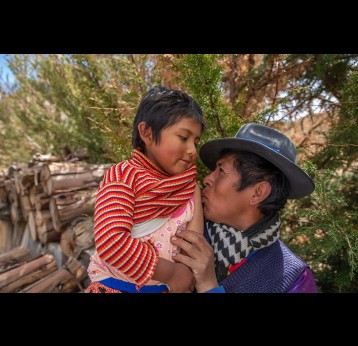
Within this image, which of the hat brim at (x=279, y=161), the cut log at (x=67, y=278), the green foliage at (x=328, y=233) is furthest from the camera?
the cut log at (x=67, y=278)

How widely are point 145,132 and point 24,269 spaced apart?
8.37 feet

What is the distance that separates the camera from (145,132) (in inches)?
64.6

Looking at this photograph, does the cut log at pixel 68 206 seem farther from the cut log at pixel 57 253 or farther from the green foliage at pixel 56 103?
the green foliage at pixel 56 103

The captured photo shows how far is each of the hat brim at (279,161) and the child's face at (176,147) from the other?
0.73 feet

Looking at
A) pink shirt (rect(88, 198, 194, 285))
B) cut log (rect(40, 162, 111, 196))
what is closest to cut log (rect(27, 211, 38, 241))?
cut log (rect(40, 162, 111, 196))

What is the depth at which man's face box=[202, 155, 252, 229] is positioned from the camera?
1734 mm

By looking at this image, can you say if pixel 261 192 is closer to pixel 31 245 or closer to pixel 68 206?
pixel 68 206

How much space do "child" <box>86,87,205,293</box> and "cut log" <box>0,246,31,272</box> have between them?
2575mm

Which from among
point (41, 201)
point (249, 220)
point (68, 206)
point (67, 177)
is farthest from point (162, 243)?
point (41, 201)

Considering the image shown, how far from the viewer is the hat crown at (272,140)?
1.67m

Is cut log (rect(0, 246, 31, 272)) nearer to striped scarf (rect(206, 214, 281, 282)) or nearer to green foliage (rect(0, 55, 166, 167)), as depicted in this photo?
green foliage (rect(0, 55, 166, 167))

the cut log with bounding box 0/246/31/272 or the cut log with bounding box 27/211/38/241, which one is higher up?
the cut log with bounding box 27/211/38/241

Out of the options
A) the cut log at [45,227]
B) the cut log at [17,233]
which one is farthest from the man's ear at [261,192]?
the cut log at [17,233]

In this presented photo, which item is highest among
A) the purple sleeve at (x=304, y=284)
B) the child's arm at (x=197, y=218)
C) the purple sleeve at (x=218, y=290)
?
the child's arm at (x=197, y=218)
